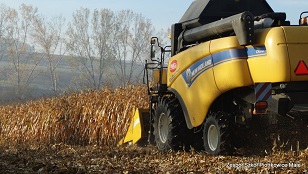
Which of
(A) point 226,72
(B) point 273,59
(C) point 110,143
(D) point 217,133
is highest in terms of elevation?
(B) point 273,59

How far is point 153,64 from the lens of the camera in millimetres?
10148

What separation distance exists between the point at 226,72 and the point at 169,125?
2.23 meters

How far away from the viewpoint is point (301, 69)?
245 inches

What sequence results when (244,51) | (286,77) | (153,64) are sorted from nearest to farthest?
(286,77) < (244,51) < (153,64)

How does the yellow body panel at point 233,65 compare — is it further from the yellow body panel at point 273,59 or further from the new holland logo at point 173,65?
the new holland logo at point 173,65

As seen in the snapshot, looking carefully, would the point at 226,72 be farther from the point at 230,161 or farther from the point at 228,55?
the point at 230,161

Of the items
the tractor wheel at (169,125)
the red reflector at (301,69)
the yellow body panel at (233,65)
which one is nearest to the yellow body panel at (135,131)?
the tractor wheel at (169,125)

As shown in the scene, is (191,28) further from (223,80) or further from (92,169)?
(92,169)

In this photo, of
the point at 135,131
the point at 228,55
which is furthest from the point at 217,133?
the point at 135,131

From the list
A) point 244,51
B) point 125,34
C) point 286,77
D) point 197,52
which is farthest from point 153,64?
point 125,34

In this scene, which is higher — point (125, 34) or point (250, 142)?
point (125, 34)

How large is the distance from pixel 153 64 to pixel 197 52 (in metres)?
2.45

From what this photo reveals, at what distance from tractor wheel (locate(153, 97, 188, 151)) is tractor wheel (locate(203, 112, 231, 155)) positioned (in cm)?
94

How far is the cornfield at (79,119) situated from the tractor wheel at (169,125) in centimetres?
335
